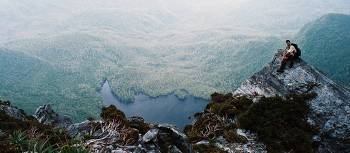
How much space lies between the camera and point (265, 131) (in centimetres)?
3350

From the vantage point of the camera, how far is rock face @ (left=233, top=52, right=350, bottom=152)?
34.1m

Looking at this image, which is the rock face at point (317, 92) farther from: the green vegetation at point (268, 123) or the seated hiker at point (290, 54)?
the green vegetation at point (268, 123)

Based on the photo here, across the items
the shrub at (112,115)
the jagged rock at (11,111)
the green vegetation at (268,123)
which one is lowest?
the jagged rock at (11,111)

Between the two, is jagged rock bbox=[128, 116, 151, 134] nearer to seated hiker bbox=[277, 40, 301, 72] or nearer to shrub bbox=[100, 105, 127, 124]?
shrub bbox=[100, 105, 127, 124]

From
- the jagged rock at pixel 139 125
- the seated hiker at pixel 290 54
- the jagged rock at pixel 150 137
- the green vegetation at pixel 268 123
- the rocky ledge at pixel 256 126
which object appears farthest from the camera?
the seated hiker at pixel 290 54

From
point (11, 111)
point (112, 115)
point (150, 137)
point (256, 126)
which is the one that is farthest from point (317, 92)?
point (11, 111)

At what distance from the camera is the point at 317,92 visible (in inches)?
1502

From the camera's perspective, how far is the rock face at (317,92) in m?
34.1

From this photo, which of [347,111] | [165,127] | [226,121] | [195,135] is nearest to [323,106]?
[347,111]

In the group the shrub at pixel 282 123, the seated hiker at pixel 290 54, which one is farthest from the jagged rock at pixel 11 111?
the seated hiker at pixel 290 54

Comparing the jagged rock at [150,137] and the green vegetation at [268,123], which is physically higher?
the jagged rock at [150,137]

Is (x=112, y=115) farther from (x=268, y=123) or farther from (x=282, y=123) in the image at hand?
(x=282, y=123)

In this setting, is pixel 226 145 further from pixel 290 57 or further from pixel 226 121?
pixel 290 57

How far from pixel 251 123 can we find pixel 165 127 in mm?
8820
